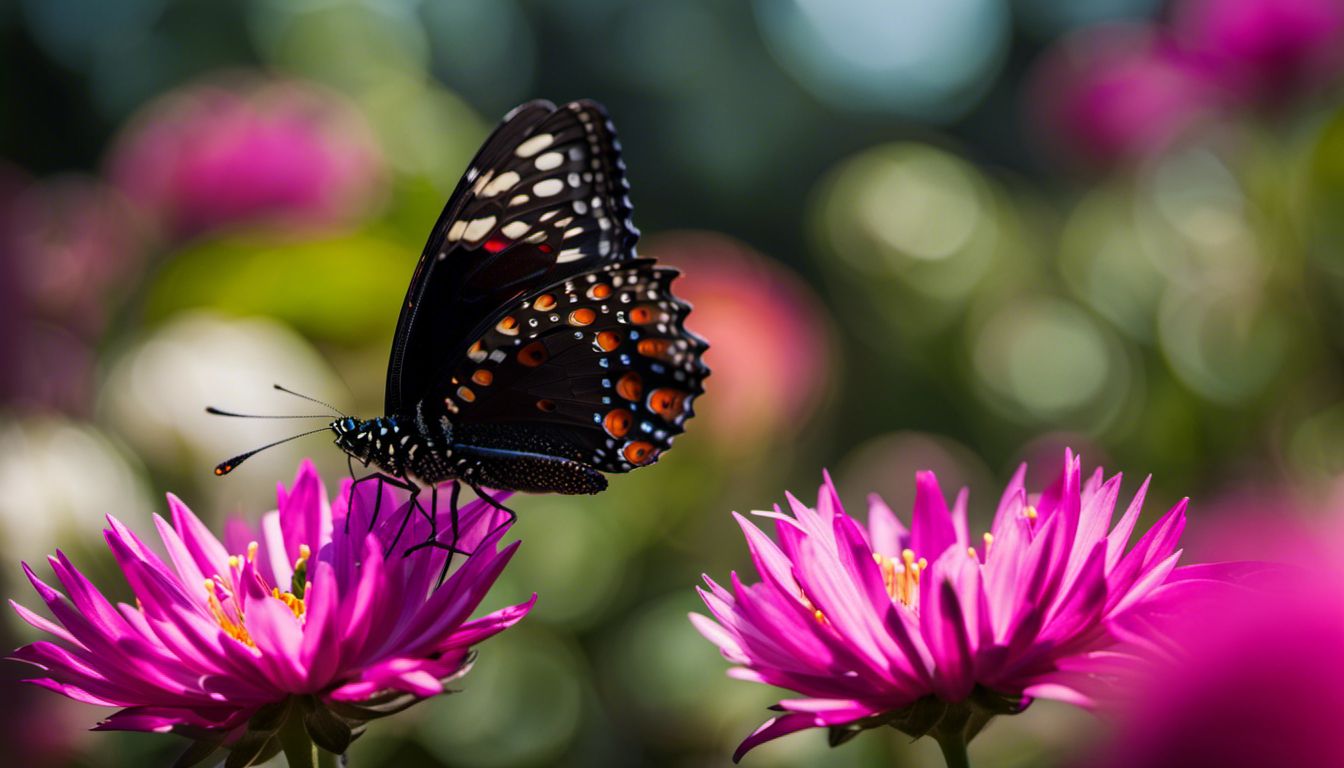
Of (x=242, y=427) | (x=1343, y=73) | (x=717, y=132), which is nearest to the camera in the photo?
(x=242, y=427)

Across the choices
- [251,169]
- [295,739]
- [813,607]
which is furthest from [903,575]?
[251,169]

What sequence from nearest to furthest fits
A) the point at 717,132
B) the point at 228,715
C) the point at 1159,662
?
1. the point at 1159,662
2. the point at 228,715
3. the point at 717,132

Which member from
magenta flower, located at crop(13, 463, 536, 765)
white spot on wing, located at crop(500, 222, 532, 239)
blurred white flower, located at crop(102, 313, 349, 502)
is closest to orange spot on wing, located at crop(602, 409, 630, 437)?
white spot on wing, located at crop(500, 222, 532, 239)

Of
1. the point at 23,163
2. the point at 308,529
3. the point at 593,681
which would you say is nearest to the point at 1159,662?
the point at 308,529

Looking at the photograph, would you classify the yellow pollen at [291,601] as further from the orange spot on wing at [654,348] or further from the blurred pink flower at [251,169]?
the blurred pink flower at [251,169]

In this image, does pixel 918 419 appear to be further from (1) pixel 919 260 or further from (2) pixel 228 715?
(2) pixel 228 715

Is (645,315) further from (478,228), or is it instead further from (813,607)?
(813,607)

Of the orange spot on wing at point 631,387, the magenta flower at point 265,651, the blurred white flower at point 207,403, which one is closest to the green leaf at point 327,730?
the magenta flower at point 265,651

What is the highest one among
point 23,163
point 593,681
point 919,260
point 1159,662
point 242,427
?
point 23,163
